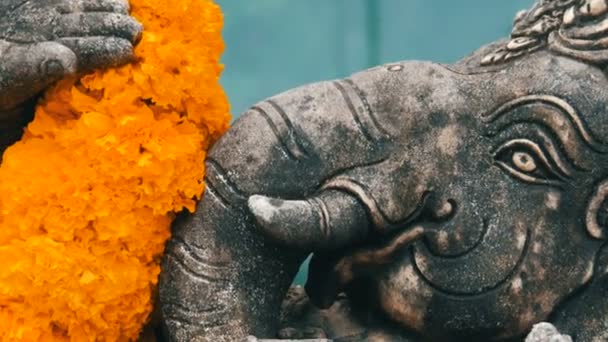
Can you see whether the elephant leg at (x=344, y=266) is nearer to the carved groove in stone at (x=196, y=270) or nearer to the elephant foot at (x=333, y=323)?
the elephant foot at (x=333, y=323)

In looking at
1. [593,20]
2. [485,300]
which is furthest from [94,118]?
[593,20]

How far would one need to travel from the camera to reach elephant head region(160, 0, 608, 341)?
6.94 feet

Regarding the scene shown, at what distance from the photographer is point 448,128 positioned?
2.17m

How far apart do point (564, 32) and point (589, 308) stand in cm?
54

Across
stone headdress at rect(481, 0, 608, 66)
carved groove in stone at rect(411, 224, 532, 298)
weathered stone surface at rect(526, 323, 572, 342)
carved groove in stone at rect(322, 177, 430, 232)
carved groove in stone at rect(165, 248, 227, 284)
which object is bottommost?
weathered stone surface at rect(526, 323, 572, 342)

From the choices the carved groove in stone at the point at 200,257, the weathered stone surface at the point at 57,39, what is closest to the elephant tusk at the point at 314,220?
the carved groove in stone at the point at 200,257

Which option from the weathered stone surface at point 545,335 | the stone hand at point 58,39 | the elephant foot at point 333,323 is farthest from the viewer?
the elephant foot at point 333,323

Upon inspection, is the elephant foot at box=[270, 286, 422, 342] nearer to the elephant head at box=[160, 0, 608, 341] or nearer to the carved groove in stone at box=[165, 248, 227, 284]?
the elephant head at box=[160, 0, 608, 341]

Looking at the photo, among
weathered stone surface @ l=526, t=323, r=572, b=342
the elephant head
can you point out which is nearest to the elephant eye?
the elephant head

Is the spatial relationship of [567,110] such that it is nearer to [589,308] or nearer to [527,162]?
[527,162]

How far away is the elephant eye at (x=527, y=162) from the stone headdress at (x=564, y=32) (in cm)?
20

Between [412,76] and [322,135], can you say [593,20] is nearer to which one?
[412,76]

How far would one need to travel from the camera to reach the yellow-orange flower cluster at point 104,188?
6.73 feet

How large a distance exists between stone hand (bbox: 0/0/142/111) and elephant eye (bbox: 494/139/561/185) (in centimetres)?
75
